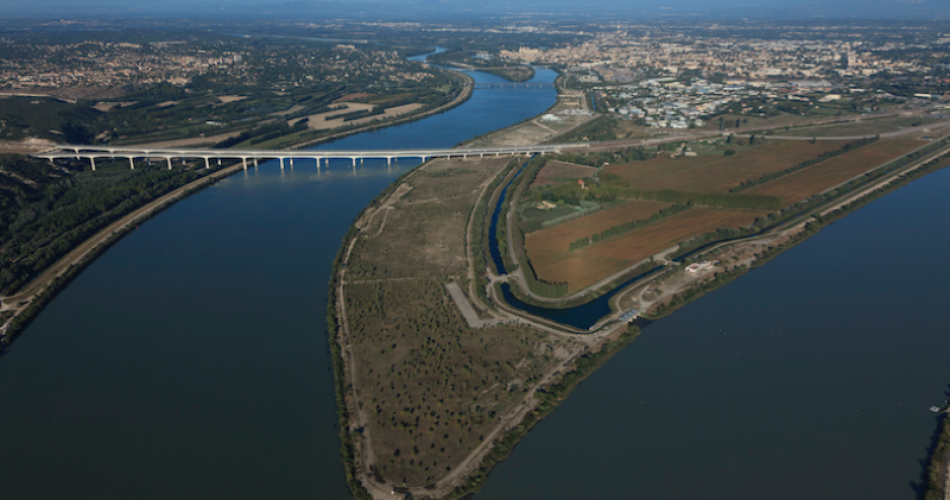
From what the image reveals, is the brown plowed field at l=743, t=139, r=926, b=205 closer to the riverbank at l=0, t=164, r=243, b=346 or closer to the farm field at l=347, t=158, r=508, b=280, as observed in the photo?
the farm field at l=347, t=158, r=508, b=280

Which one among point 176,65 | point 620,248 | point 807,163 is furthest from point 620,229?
point 176,65

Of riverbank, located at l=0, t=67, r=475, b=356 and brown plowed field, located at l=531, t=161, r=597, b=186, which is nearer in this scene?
riverbank, located at l=0, t=67, r=475, b=356

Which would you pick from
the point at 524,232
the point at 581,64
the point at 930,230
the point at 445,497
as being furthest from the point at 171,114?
the point at 581,64

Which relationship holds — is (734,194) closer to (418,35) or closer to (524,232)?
(524,232)

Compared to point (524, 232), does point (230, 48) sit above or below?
above

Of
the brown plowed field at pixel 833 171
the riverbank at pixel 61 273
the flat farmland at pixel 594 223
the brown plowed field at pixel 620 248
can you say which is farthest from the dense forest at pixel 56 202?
the brown plowed field at pixel 833 171

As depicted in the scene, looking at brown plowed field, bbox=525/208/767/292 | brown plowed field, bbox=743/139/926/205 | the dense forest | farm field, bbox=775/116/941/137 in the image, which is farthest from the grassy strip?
the dense forest
